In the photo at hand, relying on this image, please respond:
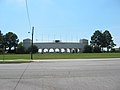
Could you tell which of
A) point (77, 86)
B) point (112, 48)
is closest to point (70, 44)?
point (112, 48)

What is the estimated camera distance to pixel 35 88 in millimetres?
10094

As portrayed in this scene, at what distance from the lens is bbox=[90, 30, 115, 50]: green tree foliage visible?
143750 millimetres

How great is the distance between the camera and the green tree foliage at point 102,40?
143750mm

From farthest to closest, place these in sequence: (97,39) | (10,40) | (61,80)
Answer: (10,40)
(97,39)
(61,80)

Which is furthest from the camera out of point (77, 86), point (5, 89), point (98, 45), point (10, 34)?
point (10, 34)

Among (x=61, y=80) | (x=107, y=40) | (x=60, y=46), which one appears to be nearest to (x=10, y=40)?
(x=60, y=46)

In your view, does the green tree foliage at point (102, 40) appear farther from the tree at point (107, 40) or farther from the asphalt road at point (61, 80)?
the asphalt road at point (61, 80)

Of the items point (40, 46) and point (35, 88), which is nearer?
point (35, 88)

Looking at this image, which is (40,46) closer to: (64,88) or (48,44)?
(48,44)

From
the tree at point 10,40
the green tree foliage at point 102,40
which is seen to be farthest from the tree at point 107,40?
the tree at point 10,40

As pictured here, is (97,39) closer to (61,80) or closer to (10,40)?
(10,40)

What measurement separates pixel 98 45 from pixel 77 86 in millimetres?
135869

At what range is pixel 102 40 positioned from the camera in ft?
472

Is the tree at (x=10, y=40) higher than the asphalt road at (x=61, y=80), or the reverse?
the tree at (x=10, y=40)
